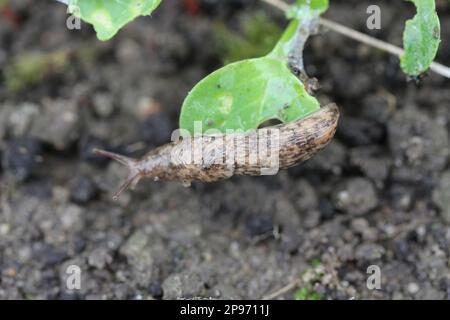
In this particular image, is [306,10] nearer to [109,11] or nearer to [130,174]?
[109,11]

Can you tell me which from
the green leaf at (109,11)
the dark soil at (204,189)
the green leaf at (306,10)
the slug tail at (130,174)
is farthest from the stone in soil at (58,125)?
the green leaf at (306,10)

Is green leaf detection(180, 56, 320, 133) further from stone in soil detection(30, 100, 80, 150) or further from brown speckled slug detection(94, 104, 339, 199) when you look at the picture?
stone in soil detection(30, 100, 80, 150)

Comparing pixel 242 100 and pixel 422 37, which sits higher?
pixel 422 37

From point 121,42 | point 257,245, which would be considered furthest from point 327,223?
point 121,42
